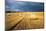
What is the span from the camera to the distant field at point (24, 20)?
4.87 feet

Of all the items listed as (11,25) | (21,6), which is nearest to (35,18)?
(21,6)

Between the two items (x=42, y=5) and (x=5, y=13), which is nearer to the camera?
(x=5, y=13)

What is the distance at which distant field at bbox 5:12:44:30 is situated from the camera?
4.87 feet

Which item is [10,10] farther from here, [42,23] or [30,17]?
[42,23]

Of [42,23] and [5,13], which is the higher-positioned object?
[5,13]

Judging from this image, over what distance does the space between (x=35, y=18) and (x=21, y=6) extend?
13.2 inches

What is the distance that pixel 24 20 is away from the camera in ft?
5.00

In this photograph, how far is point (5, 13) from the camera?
4.82 ft

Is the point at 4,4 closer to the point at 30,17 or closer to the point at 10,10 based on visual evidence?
the point at 10,10

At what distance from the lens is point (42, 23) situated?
5.20ft
